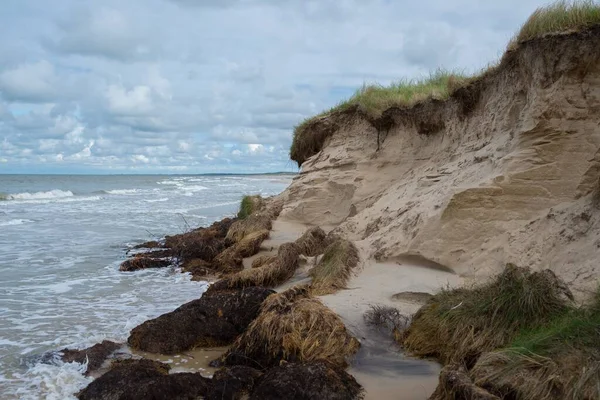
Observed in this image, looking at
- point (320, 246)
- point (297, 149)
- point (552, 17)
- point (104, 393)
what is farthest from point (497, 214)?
point (297, 149)

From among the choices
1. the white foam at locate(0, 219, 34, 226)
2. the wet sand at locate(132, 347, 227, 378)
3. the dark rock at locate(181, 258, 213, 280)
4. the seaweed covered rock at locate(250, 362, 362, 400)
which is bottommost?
the dark rock at locate(181, 258, 213, 280)

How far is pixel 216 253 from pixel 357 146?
434 centimetres

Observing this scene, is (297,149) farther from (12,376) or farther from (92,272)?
(12,376)

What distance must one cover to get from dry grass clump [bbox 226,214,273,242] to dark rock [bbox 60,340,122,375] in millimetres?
7109

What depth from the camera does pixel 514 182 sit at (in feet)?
26.7

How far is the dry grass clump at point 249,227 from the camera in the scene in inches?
549

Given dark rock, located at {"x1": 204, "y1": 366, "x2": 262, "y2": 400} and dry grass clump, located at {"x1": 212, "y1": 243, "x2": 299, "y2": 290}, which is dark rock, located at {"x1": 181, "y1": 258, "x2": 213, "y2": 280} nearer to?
dry grass clump, located at {"x1": 212, "y1": 243, "x2": 299, "y2": 290}

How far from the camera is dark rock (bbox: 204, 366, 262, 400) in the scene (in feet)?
16.5

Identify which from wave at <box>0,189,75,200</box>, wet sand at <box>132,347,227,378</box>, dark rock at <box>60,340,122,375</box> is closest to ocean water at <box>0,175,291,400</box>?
dark rock at <box>60,340,122,375</box>

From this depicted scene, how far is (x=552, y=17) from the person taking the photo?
834 cm

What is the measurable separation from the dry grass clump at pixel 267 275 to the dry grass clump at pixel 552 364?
16.7 feet

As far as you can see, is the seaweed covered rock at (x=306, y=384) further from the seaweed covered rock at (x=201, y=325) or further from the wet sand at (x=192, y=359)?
the seaweed covered rock at (x=201, y=325)

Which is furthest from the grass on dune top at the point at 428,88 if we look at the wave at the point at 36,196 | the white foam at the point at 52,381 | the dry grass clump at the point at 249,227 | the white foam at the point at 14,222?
the wave at the point at 36,196

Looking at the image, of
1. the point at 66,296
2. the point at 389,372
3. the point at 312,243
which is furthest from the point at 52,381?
the point at 312,243
